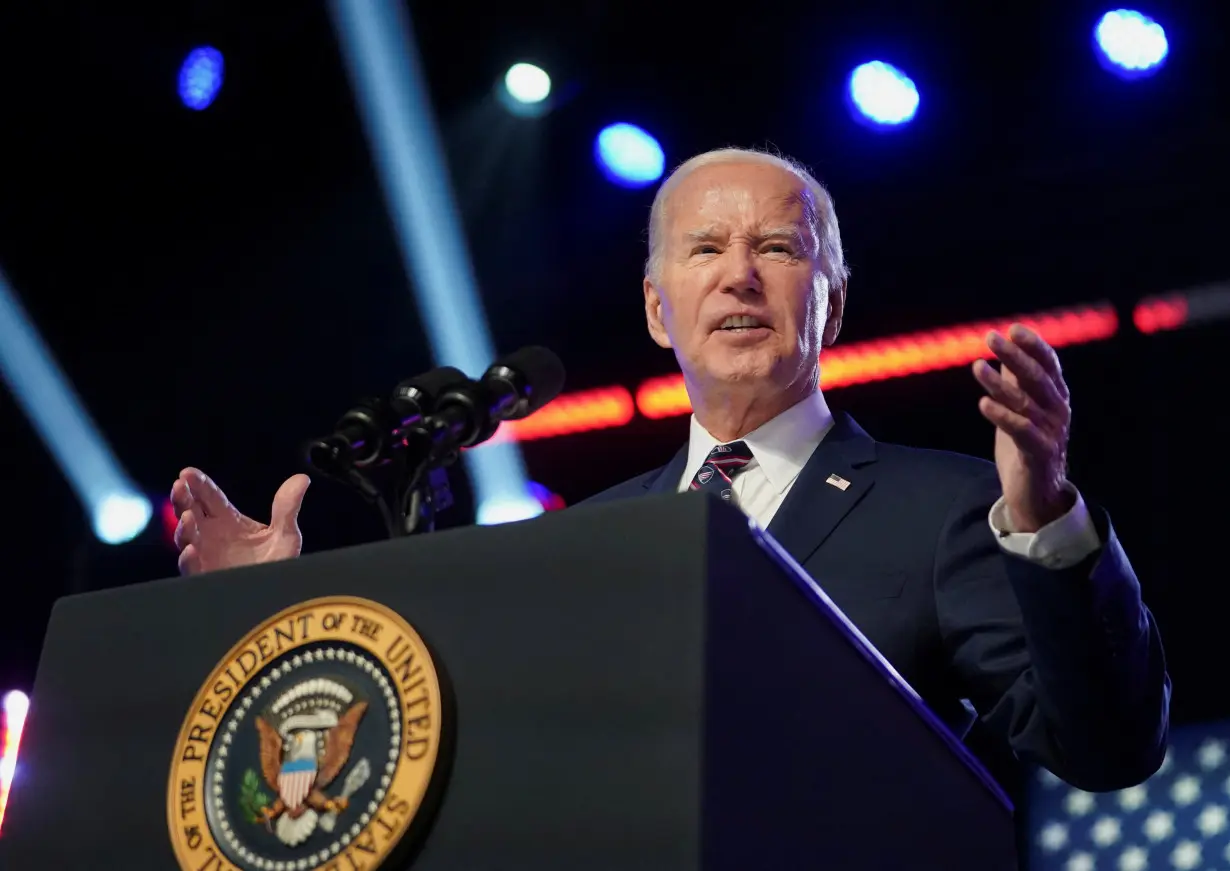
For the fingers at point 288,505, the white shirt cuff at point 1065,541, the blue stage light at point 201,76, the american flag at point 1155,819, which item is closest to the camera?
the white shirt cuff at point 1065,541

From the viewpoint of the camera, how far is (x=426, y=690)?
1.04m

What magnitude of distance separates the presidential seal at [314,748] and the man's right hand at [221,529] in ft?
1.64

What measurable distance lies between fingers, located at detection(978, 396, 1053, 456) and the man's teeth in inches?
34.9

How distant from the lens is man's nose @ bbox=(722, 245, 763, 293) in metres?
2.12

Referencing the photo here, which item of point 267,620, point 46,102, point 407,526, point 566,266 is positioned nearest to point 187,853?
point 267,620

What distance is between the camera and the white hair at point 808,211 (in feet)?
7.36

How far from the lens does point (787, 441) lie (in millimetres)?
2045

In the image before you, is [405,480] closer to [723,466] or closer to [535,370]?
[535,370]

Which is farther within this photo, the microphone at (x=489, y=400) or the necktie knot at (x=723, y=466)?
the necktie knot at (x=723, y=466)

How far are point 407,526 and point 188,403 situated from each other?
3.72m

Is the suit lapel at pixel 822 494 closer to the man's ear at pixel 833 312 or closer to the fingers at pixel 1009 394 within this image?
the man's ear at pixel 833 312

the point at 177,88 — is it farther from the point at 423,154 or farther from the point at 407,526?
the point at 407,526

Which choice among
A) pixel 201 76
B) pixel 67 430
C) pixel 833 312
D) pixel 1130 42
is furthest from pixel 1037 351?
pixel 67 430

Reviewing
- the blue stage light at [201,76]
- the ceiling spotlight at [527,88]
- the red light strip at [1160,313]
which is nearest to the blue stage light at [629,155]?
the ceiling spotlight at [527,88]
